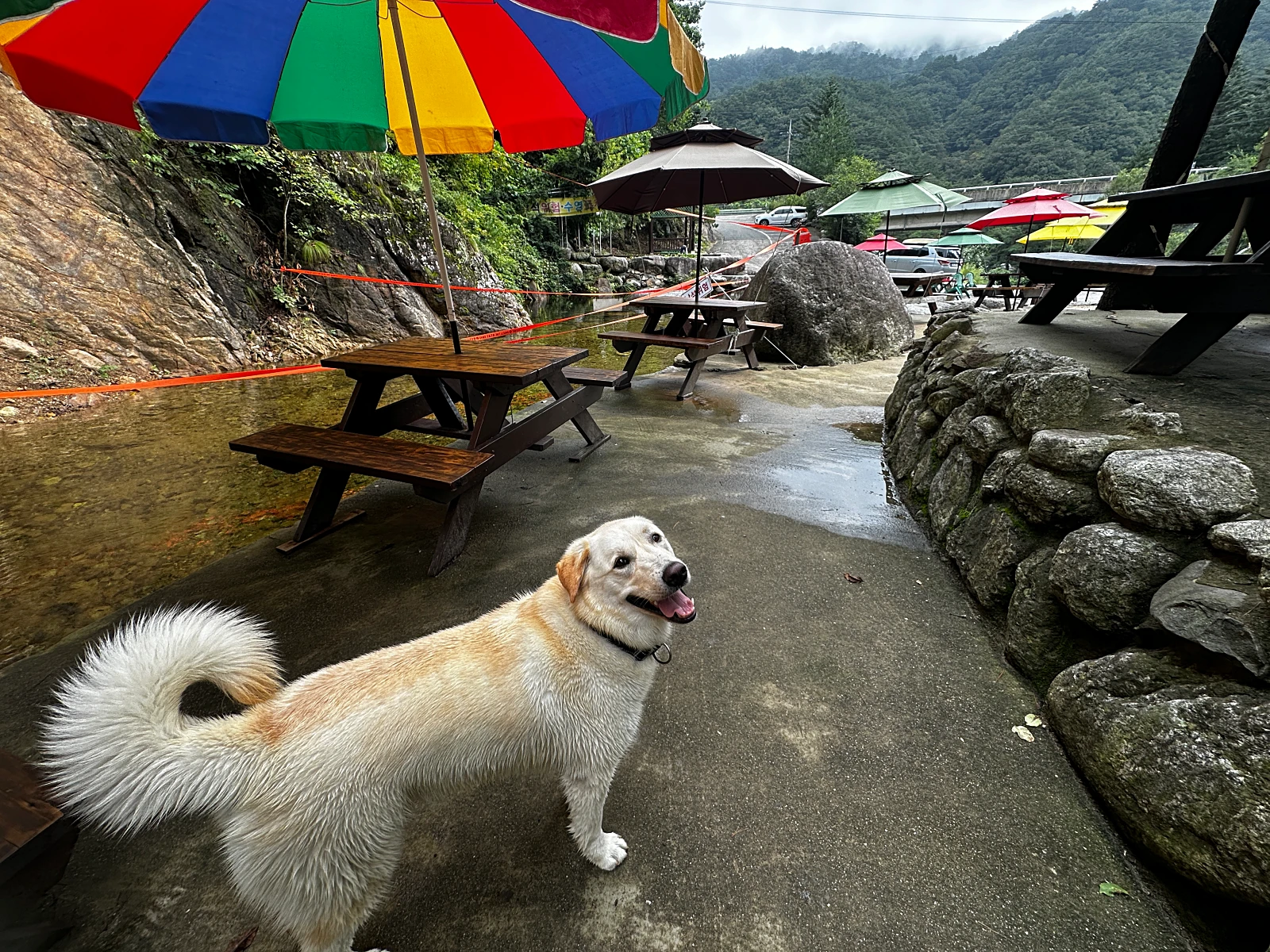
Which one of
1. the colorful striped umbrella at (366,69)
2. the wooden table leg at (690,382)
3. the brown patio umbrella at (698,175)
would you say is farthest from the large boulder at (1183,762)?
the brown patio umbrella at (698,175)

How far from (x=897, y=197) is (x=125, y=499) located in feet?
46.9

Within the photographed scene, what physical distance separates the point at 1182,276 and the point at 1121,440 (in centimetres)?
124

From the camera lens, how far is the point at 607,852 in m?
1.53

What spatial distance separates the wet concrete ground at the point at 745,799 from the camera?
1375 mm

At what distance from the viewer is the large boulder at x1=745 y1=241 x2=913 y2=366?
789 centimetres

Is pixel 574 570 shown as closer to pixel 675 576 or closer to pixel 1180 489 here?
pixel 675 576

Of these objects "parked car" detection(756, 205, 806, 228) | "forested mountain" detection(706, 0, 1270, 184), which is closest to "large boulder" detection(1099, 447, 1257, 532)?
"parked car" detection(756, 205, 806, 228)

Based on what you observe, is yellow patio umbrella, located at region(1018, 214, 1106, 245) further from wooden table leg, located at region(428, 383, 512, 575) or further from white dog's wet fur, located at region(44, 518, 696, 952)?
white dog's wet fur, located at region(44, 518, 696, 952)

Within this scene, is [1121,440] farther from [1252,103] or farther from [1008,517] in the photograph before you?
[1252,103]

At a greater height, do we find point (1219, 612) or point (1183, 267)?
point (1183, 267)

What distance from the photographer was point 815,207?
40.8m

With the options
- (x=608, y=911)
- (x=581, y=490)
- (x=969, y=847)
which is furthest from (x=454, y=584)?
(x=969, y=847)

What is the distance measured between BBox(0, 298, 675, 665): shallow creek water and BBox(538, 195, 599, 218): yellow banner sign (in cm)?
1638

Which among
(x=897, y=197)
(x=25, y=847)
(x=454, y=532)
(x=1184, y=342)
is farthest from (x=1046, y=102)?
(x=25, y=847)
